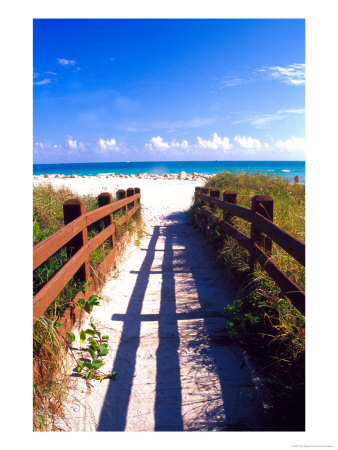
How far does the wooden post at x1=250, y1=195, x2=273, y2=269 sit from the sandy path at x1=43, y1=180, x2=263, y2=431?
0.91 m

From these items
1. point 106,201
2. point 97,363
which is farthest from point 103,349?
point 106,201

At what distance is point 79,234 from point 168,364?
1.76 metres

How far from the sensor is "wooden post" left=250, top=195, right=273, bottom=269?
11.8 feet

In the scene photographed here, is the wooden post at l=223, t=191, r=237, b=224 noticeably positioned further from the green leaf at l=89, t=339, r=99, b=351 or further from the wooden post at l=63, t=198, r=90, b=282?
the green leaf at l=89, t=339, r=99, b=351

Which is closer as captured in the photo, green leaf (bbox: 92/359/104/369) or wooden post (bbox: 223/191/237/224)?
green leaf (bbox: 92/359/104/369)

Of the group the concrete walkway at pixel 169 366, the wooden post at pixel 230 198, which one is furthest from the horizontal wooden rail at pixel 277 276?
the wooden post at pixel 230 198

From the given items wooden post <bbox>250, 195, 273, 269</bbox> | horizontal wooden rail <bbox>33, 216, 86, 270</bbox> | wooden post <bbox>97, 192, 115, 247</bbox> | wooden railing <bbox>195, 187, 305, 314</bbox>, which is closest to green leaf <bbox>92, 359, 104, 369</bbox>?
horizontal wooden rail <bbox>33, 216, 86, 270</bbox>

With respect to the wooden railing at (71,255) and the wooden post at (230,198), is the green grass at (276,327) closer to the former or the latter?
the wooden post at (230,198)

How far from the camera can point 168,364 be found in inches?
109

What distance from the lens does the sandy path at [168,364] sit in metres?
2.17
